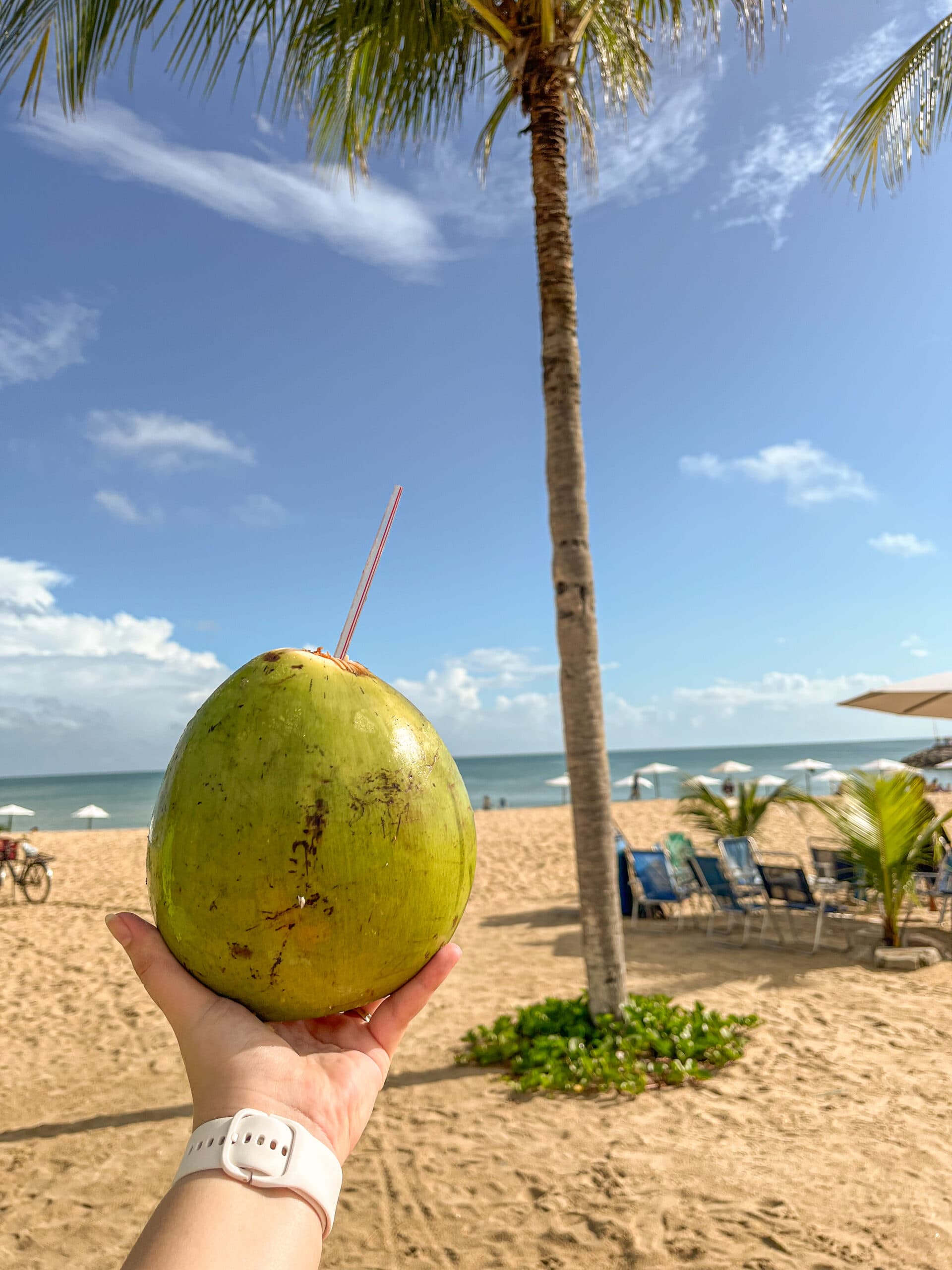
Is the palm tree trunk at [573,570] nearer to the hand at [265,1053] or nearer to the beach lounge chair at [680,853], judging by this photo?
the hand at [265,1053]

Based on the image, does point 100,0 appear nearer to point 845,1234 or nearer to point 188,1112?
point 188,1112

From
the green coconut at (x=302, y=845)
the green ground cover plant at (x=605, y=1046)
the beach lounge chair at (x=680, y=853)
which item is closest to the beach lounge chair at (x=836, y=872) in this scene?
the beach lounge chair at (x=680, y=853)

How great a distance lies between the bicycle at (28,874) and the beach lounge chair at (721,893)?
10.3 metres

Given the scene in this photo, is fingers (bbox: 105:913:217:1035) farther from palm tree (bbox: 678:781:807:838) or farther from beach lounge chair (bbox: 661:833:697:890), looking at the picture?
palm tree (bbox: 678:781:807:838)

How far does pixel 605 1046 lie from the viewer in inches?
205

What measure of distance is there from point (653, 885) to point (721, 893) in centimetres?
119

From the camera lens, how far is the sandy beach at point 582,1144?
3541mm

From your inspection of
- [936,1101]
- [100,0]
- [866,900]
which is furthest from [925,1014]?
[100,0]

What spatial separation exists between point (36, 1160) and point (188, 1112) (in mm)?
860

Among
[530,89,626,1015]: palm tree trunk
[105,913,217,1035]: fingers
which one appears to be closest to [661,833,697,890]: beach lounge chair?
[530,89,626,1015]: palm tree trunk

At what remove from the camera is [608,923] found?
5.14 m

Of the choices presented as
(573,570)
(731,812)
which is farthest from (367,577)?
(731,812)

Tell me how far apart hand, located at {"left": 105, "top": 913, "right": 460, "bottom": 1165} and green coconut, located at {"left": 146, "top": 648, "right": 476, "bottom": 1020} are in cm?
4

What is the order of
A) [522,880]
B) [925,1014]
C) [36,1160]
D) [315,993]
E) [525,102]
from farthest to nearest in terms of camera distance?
[522,880] < [925,1014] < [525,102] < [36,1160] < [315,993]
